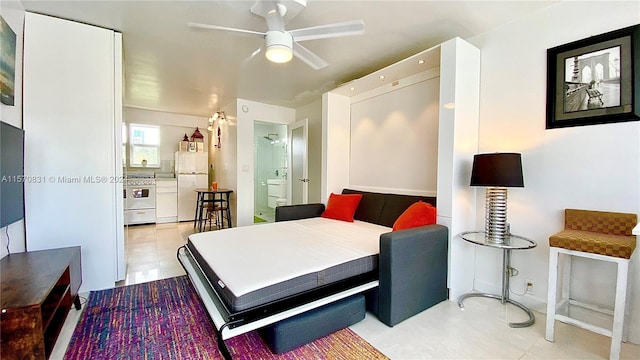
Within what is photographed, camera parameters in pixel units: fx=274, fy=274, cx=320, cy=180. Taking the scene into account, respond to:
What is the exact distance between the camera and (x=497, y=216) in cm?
228

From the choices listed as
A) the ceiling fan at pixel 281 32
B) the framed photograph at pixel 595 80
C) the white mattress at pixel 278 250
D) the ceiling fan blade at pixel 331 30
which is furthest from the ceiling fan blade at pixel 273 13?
the framed photograph at pixel 595 80

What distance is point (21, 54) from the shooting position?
2324 mm

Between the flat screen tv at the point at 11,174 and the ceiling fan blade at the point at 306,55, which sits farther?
the ceiling fan blade at the point at 306,55

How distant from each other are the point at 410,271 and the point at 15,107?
3452 millimetres

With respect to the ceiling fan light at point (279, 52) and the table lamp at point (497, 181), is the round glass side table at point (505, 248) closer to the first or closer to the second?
the table lamp at point (497, 181)

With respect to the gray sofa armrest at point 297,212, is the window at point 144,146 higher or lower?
higher

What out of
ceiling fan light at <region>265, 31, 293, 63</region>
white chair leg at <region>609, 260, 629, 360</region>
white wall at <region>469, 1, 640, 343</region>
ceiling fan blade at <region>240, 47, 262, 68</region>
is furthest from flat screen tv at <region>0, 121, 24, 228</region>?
white chair leg at <region>609, 260, 629, 360</region>

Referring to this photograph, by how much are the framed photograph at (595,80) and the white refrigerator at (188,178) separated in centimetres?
629

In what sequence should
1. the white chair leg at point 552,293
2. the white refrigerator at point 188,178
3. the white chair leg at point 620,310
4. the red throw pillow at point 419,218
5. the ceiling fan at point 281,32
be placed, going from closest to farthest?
the white chair leg at point 620,310, the white chair leg at point 552,293, the ceiling fan at point 281,32, the red throw pillow at point 419,218, the white refrigerator at point 188,178

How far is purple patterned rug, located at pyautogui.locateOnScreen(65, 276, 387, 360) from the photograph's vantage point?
1.71 metres

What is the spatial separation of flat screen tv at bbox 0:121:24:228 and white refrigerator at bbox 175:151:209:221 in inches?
162

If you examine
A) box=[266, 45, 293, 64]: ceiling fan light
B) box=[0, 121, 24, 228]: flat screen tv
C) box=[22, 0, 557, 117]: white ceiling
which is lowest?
box=[0, 121, 24, 228]: flat screen tv

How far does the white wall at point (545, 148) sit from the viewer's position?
1908mm

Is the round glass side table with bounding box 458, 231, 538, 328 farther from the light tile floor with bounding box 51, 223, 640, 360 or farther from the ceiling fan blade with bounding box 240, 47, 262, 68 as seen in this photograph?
the ceiling fan blade with bounding box 240, 47, 262, 68
